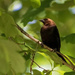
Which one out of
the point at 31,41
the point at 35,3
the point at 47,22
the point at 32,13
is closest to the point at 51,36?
the point at 47,22

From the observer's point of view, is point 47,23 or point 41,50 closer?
point 41,50

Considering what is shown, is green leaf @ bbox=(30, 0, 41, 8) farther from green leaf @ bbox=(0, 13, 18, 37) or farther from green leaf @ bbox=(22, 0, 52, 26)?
green leaf @ bbox=(22, 0, 52, 26)

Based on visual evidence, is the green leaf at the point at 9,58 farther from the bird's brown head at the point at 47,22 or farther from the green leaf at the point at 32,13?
the bird's brown head at the point at 47,22

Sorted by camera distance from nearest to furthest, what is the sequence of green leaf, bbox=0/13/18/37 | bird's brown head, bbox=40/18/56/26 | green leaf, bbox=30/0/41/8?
1. green leaf, bbox=0/13/18/37
2. green leaf, bbox=30/0/41/8
3. bird's brown head, bbox=40/18/56/26

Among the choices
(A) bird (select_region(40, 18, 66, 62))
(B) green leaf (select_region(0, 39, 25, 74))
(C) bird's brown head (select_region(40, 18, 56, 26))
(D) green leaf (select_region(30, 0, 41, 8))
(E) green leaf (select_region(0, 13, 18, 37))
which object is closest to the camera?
(B) green leaf (select_region(0, 39, 25, 74))

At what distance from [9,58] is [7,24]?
371mm

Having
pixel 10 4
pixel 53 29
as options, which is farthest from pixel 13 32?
pixel 53 29

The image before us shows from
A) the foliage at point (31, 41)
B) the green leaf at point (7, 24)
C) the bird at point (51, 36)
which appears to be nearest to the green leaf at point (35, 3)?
the foliage at point (31, 41)

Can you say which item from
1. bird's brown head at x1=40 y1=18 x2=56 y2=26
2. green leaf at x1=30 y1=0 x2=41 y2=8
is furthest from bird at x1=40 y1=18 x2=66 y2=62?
green leaf at x1=30 y1=0 x2=41 y2=8

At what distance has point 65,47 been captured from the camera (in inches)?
69.6

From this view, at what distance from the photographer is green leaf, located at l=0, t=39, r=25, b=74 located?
1.76 ft

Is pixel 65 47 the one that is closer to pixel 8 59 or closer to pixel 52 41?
pixel 52 41

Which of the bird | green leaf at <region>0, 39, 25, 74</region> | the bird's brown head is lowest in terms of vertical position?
green leaf at <region>0, 39, 25, 74</region>

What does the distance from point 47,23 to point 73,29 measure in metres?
0.48
